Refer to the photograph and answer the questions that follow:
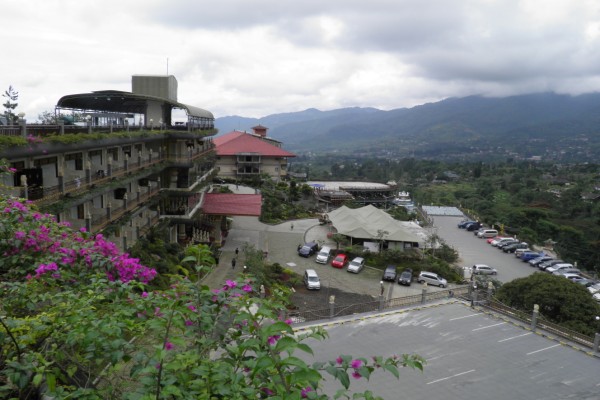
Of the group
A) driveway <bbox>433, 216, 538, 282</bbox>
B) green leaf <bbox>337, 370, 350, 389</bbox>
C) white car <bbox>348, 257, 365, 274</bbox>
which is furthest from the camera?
driveway <bbox>433, 216, 538, 282</bbox>

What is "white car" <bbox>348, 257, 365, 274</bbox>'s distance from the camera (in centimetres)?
3225

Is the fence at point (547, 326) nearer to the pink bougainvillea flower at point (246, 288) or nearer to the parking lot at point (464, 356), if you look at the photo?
the parking lot at point (464, 356)

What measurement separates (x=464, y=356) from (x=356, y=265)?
19384mm

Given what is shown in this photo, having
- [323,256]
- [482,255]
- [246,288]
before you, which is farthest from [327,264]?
[246,288]

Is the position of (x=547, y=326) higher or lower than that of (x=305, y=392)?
lower

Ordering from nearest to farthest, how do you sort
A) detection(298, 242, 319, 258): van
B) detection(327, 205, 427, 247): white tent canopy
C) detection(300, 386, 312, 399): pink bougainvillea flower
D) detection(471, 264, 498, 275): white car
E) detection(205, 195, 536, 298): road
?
detection(300, 386, 312, 399): pink bougainvillea flower
detection(205, 195, 536, 298): road
detection(298, 242, 319, 258): van
detection(471, 264, 498, 275): white car
detection(327, 205, 427, 247): white tent canopy

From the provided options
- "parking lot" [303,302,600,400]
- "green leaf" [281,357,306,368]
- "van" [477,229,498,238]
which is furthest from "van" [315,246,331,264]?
"green leaf" [281,357,306,368]

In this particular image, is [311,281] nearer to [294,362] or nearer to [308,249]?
[308,249]

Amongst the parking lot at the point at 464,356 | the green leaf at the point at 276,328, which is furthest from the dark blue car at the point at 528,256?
the green leaf at the point at 276,328

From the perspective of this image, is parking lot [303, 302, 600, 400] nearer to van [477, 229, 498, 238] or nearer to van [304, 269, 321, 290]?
van [304, 269, 321, 290]

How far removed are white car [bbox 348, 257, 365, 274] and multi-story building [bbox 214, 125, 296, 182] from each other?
102 ft

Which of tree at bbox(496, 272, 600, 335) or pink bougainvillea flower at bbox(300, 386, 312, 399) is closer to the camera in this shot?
pink bougainvillea flower at bbox(300, 386, 312, 399)

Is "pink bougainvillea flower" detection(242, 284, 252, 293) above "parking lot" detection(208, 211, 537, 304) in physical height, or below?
above

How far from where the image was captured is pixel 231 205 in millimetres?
33844
